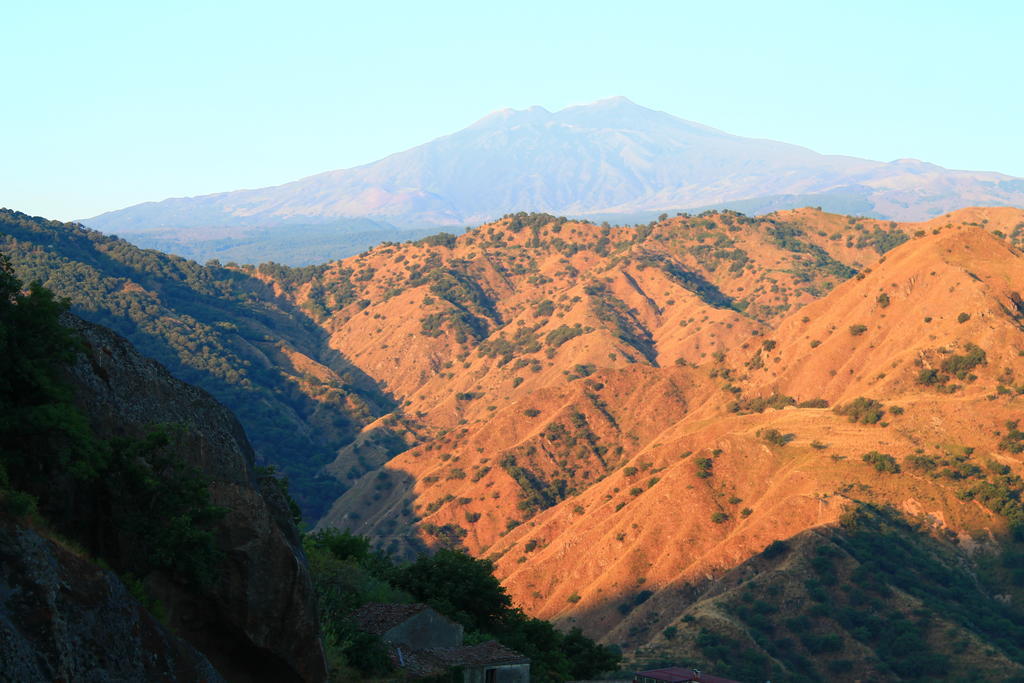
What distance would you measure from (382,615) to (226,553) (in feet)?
47.5

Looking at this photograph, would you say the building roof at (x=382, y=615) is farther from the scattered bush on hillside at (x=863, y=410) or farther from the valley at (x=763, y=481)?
the scattered bush on hillside at (x=863, y=410)

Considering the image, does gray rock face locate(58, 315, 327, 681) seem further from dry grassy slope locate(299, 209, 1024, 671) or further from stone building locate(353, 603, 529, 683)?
dry grassy slope locate(299, 209, 1024, 671)

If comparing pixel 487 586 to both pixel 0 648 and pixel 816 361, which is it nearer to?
pixel 0 648

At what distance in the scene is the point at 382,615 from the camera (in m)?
34.5

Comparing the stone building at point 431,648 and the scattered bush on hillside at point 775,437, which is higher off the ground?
the stone building at point 431,648

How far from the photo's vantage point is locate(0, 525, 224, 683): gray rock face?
14.3m

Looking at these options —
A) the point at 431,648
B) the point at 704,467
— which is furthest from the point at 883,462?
the point at 431,648

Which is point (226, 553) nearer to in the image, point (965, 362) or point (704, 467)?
point (704, 467)

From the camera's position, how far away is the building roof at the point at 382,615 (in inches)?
1293

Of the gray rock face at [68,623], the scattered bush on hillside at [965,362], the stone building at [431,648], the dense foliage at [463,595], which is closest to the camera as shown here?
the gray rock face at [68,623]

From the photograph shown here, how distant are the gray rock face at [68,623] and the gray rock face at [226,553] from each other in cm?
315

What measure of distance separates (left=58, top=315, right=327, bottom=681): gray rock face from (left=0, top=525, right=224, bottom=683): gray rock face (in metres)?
3.15

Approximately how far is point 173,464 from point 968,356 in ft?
287

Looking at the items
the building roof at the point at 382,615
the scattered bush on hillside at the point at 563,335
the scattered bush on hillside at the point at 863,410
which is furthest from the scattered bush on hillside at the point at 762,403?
the building roof at the point at 382,615
